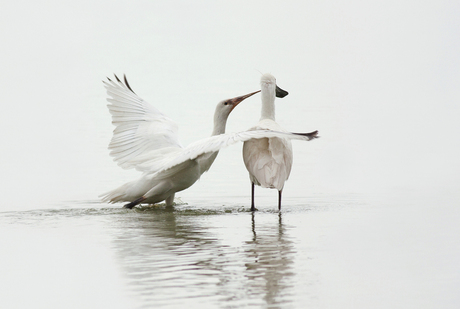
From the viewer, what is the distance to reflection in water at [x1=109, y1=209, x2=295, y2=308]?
20.8ft

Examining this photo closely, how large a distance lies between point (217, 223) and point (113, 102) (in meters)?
4.22

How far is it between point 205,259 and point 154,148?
4.78 m

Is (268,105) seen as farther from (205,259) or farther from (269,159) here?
(205,259)

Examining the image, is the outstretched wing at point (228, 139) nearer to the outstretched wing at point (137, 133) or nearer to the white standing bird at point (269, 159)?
the white standing bird at point (269, 159)

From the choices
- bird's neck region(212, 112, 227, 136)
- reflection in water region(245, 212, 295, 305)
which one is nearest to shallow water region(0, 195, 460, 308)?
reflection in water region(245, 212, 295, 305)

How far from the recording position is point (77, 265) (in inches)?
304

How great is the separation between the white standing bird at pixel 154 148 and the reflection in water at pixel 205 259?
25.5 inches

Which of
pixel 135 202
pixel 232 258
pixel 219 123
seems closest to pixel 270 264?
pixel 232 258

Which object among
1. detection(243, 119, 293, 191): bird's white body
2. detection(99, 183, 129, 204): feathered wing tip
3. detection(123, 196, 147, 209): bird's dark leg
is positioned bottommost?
detection(123, 196, 147, 209): bird's dark leg

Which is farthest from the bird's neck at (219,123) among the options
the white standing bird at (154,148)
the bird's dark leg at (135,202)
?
the bird's dark leg at (135,202)

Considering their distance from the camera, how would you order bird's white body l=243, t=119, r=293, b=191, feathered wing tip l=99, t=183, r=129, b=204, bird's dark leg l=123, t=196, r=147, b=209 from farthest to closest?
feathered wing tip l=99, t=183, r=129, b=204 → bird's dark leg l=123, t=196, r=147, b=209 → bird's white body l=243, t=119, r=293, b=191

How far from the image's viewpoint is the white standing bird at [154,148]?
987cm

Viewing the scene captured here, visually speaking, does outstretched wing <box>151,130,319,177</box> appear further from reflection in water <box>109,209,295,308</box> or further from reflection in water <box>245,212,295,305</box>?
reflection in water <box>245,212,295,305</box>

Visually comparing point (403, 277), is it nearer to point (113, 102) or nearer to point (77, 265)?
point (77, 265)
